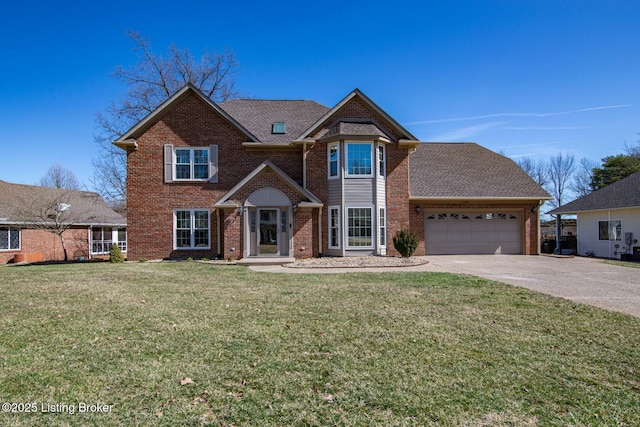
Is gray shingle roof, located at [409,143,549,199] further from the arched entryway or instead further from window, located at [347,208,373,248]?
the arched entryway

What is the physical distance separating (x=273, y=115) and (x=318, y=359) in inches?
701

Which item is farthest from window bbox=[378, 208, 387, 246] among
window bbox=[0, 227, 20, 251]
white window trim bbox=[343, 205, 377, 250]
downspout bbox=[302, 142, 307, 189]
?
window bbox=[0, 227, 20, 251]

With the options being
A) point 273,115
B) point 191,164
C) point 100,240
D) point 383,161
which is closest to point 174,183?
point 191,164

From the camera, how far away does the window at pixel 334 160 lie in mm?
17956

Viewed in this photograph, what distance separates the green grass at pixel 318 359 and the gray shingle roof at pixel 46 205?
61.5 ft

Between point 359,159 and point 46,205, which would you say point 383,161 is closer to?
point 359,159

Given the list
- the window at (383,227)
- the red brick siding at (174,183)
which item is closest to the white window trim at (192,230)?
the red brick siding at (174,183)

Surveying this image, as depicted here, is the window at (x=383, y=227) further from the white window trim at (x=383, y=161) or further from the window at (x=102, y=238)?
the window at (x=102, y=238)

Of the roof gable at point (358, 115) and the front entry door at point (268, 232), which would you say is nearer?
the front entry door at point (268, 232)

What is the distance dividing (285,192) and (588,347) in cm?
1299

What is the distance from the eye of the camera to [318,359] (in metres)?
4.90

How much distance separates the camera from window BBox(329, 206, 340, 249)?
18000 millimetres

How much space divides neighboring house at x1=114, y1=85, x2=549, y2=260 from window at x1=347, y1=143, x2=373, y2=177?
45 millimetres

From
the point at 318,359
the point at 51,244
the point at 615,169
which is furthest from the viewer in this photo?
the point at 615,169
